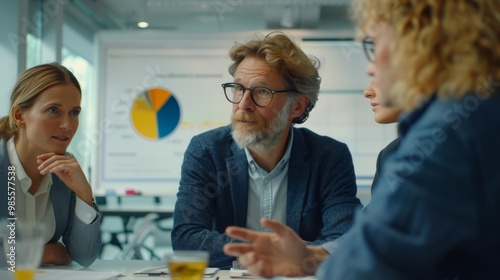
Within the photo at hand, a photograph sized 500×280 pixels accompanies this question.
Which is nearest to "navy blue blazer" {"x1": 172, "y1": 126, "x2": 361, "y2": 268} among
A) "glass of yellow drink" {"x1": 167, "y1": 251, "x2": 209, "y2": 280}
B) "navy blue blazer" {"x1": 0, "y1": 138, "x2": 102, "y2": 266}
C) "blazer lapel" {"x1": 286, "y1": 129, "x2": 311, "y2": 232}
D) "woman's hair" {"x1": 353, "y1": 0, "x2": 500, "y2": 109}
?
"blazer lapel" {"x1": 286, "y1": 129, "x2": 311, "y2": 232}

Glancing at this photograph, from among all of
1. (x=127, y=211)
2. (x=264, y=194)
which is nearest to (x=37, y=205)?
(x=264, y=194)

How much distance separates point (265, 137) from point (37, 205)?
3.24 ft

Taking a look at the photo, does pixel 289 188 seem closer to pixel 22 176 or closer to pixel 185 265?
Answer: pixel 22 176

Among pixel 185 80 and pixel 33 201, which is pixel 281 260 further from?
pixel 185 80

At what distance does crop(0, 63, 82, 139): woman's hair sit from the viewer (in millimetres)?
2285

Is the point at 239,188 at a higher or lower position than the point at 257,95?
lower

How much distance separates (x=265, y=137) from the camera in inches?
96.9

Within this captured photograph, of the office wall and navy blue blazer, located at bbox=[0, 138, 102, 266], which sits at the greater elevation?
the office wall

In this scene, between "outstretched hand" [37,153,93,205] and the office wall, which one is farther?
the office wall

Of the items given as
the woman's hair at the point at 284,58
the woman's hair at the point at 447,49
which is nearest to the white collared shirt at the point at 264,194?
the woman's hair at the point at 284,58

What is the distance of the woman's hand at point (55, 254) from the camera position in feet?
6.39

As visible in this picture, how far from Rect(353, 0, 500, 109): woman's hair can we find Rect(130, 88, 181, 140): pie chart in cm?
479

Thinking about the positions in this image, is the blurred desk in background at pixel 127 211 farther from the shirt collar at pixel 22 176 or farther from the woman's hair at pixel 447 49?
the woman's hair at pixel 447 49

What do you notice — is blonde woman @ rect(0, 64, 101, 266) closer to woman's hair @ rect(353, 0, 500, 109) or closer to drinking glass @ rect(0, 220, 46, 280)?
drinking glass @ rect(0, 220, 46, 280)
